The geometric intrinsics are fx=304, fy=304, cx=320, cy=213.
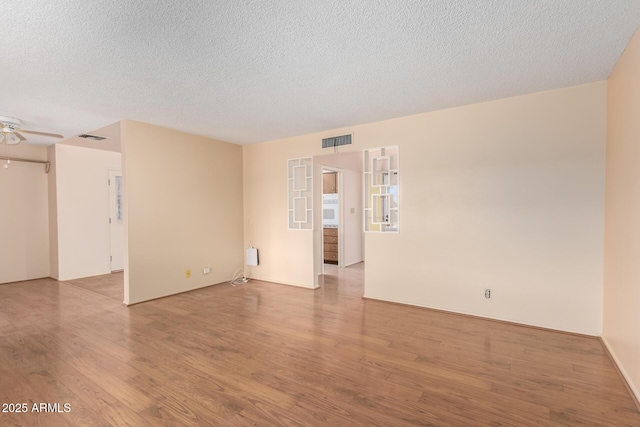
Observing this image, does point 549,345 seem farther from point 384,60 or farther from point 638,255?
point 384,60

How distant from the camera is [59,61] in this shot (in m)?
2.49

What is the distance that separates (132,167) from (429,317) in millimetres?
4386

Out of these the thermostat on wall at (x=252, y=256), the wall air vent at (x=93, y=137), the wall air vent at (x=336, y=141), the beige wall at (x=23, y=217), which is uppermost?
the wall air vent at (x=93, y=137)

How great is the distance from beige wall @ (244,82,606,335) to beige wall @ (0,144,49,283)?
602 centimetres

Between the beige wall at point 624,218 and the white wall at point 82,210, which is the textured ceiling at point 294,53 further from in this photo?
the white wall at point 82,210

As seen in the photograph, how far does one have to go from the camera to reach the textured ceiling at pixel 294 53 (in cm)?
191

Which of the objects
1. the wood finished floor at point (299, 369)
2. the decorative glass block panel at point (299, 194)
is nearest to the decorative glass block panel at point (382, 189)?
the decorative glass block panel at point (299, 194)

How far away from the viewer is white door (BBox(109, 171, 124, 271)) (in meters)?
6.41

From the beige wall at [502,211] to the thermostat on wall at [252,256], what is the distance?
7.35 ft

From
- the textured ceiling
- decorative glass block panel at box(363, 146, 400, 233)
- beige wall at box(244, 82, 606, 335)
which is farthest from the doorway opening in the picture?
the textured ceiling

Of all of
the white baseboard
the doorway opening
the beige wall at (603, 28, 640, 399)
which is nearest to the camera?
the white baseboard

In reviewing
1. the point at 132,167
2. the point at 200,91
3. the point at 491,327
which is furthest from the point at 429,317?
the point at 132,167

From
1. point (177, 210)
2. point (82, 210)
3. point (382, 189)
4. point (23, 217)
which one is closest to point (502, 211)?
point (382, 189)

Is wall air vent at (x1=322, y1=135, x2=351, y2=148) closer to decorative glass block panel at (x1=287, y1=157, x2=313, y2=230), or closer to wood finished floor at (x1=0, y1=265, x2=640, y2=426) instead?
decorative glass block panel at (x1=287, y1=157, x2=313, y2=230)
